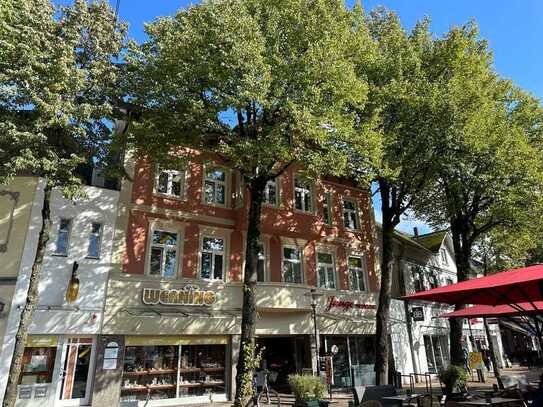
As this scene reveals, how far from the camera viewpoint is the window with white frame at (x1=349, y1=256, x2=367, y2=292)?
2177 cm

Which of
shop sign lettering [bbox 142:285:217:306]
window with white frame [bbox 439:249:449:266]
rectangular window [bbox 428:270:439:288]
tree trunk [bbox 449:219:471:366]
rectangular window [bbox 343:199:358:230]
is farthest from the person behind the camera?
window with white frame [bbox 439:249:449:266]

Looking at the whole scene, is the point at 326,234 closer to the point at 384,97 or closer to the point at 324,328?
the point at 324,328

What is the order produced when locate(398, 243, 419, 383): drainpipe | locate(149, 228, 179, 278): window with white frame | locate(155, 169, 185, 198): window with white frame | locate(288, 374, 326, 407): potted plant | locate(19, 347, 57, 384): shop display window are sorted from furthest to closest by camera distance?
locate(398, 243, 419, 383): drainpipe < locate(155, 169, 185, 198): window with white frame < locate(149, 228, 179, 278): window with white frame < locate(19, 347, 57, 384): shop display window < locate(288, 374, 326, 407): potted plant

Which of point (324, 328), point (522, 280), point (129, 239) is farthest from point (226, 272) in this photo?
point (522, 280)

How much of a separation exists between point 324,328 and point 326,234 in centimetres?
463

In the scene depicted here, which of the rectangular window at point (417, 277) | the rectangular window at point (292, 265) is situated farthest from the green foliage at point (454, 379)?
the rectangular window at point (417, 277)

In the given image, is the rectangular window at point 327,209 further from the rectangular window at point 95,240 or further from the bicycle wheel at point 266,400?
the rectangular window at point 95,240

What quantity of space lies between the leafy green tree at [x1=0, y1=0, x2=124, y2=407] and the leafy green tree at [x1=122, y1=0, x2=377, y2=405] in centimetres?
114

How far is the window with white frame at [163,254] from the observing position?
1608 centimetres

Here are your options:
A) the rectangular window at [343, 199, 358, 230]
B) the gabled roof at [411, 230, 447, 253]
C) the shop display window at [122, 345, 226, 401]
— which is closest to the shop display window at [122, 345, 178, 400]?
the shop display window at [122, 345, 226, 401]

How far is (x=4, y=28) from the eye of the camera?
35.0 ft

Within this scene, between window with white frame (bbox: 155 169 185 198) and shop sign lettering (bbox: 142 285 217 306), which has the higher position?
window with white frame (bbox: 155 169 185 198)

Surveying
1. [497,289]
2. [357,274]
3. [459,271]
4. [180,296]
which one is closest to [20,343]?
[180,296]

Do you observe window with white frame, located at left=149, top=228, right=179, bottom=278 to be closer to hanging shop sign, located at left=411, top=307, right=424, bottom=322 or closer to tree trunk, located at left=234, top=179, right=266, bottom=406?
tree trunk, located at left=234, top=179, right=266, bottom=406
